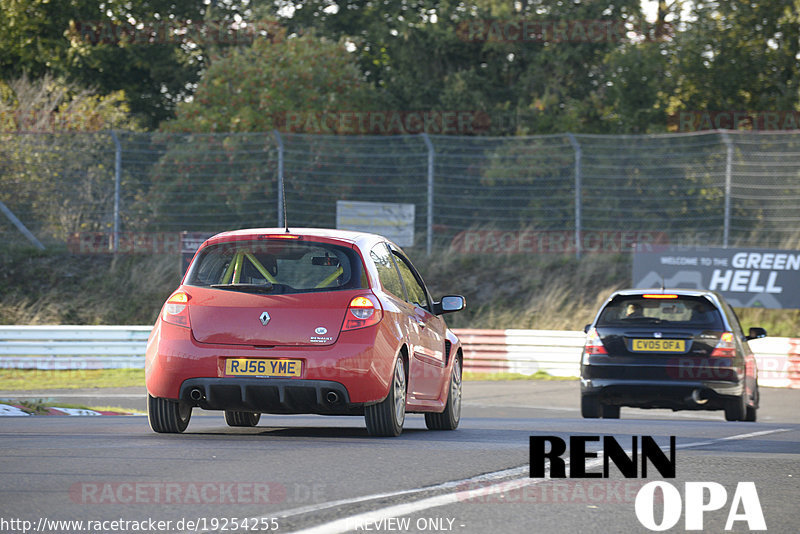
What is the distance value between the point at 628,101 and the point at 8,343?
1974 centimetres

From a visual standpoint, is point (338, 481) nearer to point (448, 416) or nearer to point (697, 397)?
point (448, 416)

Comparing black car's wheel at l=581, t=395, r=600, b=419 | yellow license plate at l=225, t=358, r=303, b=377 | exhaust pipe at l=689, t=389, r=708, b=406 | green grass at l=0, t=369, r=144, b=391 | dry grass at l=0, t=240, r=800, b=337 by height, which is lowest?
green grass at l=0, t=369, r=144, b=391

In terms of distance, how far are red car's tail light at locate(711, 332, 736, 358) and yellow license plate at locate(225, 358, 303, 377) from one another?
6651 millimetres

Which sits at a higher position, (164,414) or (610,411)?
(164,414)

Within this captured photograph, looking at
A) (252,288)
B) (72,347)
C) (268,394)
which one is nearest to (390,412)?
(268,394)

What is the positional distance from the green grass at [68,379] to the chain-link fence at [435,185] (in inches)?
223

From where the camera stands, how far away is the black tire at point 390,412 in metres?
9.25

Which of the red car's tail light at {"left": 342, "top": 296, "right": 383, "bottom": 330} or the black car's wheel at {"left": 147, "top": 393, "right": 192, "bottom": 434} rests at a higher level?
the red car's tail light at {"left": 342, "top": 296, "right": 383, "bottom": 330}

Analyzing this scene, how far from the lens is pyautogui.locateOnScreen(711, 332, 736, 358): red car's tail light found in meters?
14.1

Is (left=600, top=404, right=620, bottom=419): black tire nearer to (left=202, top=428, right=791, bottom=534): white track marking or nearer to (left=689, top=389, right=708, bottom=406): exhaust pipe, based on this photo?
(left=689, top=389, right=708, bottom=406): exhaust pipe

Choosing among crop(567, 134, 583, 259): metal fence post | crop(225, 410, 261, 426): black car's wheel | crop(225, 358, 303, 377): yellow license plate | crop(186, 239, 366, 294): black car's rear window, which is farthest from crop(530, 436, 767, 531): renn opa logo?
crop(567, 134, 583, 259): metal fence post

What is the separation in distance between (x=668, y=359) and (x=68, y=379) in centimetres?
1227

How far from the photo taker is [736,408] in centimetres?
1418

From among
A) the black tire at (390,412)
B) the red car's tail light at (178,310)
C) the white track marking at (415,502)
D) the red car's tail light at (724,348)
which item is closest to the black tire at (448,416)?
the black tire at (390,412)
